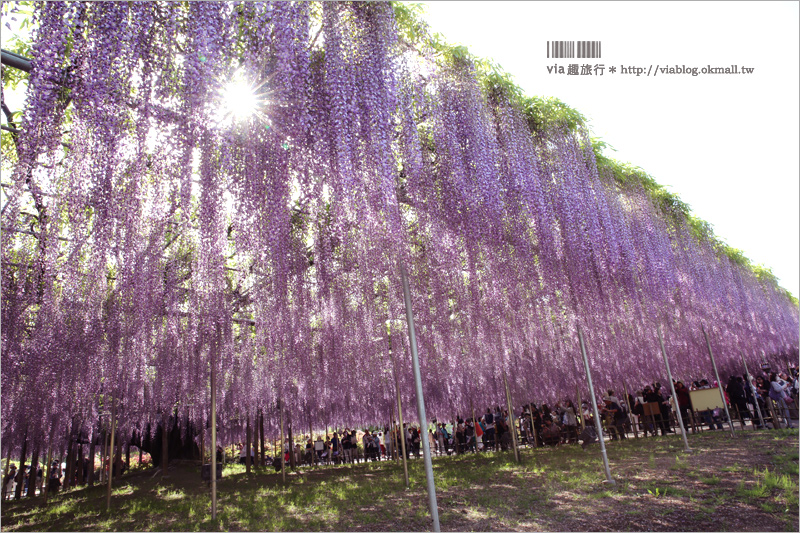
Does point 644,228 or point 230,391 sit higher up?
point 644,228

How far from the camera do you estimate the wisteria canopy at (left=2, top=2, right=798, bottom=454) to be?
383cm

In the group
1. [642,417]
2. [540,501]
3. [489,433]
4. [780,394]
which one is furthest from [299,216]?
[489,433]

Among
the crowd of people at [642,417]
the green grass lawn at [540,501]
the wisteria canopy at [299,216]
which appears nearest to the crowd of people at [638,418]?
the crowd of people at [642,417]

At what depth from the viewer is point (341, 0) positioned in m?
4.92

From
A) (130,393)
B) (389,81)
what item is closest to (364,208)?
(389,81)

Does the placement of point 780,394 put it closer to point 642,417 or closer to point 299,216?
point 642,417

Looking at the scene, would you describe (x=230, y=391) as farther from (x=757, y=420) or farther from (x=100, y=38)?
(x=757, y=420)

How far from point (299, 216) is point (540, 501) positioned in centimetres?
514

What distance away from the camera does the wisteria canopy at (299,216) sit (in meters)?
3.83

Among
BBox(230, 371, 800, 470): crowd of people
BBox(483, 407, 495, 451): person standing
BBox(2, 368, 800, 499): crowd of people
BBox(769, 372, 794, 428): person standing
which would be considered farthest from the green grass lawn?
BBox(483, 407, 495, 451): person standing

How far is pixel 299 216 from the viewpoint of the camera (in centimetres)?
681

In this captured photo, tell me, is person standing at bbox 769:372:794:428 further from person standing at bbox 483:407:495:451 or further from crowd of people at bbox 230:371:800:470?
person standing at bbox 483:407:495:451

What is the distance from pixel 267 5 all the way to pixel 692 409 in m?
15.5

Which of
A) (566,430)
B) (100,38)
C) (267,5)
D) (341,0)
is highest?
(341,0)
